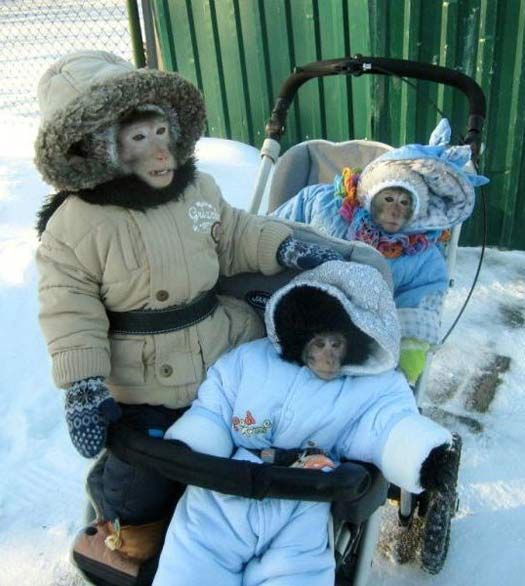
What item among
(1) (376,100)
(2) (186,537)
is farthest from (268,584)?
(1) (376,100)

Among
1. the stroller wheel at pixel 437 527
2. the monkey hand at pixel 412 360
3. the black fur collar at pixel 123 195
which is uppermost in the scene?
the black fur collar at pixel 123 195

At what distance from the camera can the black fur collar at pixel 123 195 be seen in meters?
1.75

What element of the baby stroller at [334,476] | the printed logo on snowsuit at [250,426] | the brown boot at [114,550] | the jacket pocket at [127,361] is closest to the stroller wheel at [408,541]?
the baby stroller at [334,476]

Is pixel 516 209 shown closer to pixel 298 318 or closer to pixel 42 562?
pixel 298 318

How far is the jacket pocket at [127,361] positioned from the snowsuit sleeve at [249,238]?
40cm

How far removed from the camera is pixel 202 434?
5.71 ft

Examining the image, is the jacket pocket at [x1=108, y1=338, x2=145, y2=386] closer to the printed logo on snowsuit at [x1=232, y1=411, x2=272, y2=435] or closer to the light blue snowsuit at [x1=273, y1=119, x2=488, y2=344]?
the printed logo on snowsuit at [x1=232, y1=411, x2=272, y2=435]

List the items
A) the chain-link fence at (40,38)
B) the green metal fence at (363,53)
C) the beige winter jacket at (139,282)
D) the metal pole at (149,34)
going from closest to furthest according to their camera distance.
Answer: the beige winter jacket at (139,282) → the green metal fence at (363,53) → the metal pole at (149,34) → the chain-link fence at (40,38)

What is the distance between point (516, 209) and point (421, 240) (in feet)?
6.87

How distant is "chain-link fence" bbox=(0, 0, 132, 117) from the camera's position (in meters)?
7.31

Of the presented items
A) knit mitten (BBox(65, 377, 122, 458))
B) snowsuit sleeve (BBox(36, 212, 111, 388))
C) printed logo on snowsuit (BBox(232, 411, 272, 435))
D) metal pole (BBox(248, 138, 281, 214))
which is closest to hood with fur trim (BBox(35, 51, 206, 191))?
snowsuit sleeve (BBox(36, 212, 111, 388))

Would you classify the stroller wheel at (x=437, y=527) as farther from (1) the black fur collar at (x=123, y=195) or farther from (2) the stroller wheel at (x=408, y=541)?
(1) the black fur collar at (x=123, y=195)

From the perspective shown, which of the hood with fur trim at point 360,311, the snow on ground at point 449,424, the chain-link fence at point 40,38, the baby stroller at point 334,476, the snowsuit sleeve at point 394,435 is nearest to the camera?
Answer: the baby stroller at point 334,476

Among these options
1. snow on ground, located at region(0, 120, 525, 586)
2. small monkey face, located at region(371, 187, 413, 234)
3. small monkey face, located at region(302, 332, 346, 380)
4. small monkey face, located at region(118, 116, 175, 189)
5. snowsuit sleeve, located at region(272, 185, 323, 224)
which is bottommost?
snow on ground, located at region(0, 120, 525, 586)
